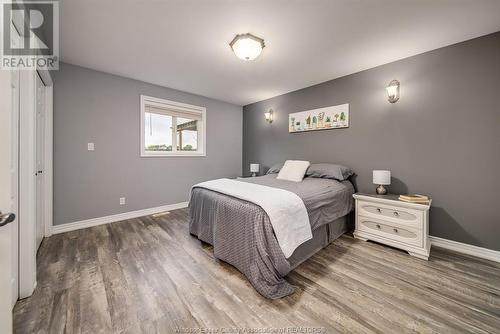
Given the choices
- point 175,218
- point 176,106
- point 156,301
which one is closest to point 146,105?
point 176,106

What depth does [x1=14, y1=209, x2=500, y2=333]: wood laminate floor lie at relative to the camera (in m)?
1.24

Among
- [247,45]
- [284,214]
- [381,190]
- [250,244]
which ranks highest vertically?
[247,45]

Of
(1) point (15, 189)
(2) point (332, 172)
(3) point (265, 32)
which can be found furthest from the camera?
(2) point (332, 172)

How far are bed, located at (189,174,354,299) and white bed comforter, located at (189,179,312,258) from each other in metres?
0.05

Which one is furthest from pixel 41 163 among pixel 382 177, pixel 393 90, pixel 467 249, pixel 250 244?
pixel 467 249

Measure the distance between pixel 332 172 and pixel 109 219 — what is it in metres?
3.56

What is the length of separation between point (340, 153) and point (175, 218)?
2.99 metres

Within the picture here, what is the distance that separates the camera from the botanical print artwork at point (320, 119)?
3109 millimetres

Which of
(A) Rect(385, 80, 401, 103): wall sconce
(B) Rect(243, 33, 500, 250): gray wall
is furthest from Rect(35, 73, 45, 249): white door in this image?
(A) Rect(385, 80, 401, 103): wall sconce

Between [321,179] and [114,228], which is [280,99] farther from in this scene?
[114,228]

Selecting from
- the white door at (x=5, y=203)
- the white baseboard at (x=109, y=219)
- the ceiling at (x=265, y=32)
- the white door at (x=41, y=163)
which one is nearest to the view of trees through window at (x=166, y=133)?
Answer: the ceiling at (x=265, y=32)

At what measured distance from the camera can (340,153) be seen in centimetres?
317

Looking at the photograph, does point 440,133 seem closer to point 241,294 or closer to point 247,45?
point 247,45

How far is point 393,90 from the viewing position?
2.53 meters
